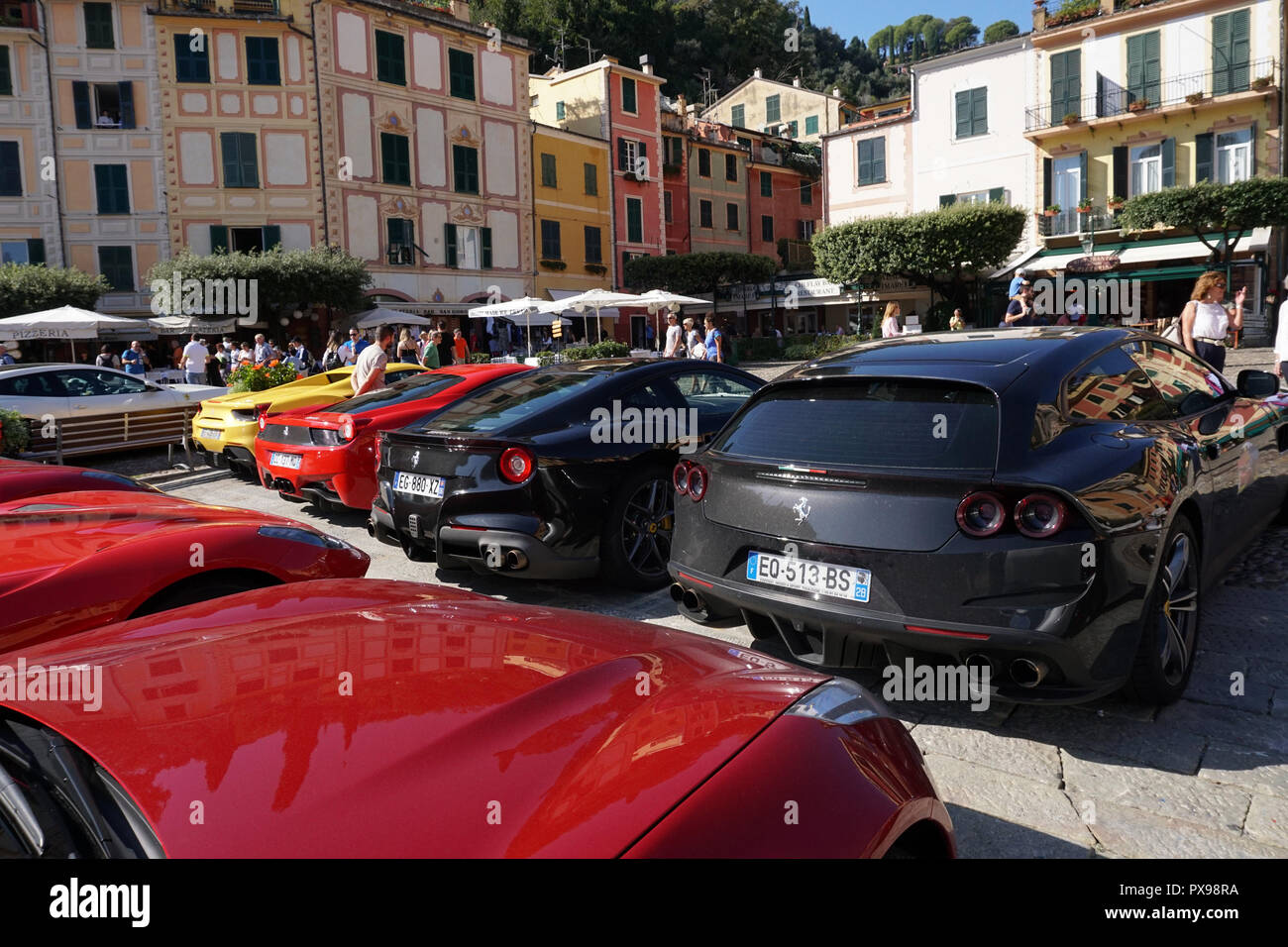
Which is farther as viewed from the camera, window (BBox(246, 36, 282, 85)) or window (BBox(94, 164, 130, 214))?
window (BBox(246, 36, 282, 85))

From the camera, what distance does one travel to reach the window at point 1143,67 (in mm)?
31516

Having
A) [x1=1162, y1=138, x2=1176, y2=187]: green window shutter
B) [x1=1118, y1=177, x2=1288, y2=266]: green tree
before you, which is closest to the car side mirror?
[x1=1118, y1=177, x2=1288, y2=266]: green tree

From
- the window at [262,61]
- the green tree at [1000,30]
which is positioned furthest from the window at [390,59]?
the green tree at [1000,30]

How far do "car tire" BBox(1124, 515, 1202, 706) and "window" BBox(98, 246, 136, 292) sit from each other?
31.8m

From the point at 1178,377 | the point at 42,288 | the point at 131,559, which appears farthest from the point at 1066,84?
the point at 131,559

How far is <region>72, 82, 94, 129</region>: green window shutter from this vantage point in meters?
28.7

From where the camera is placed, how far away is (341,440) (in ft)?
24.0

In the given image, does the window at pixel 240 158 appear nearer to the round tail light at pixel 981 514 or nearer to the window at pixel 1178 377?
the window at pixel 1178 377

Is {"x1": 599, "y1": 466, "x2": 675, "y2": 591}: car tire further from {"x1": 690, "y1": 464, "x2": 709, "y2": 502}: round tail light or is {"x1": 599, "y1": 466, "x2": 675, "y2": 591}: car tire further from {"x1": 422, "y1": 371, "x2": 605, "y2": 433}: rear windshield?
{"x1": 690, "y1": 464, "x2": 709, "y2": 502}: round tail light

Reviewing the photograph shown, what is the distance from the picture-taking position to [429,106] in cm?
3341

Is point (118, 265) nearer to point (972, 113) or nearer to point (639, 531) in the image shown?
point (639, 531)

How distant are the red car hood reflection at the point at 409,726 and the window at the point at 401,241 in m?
32.4
